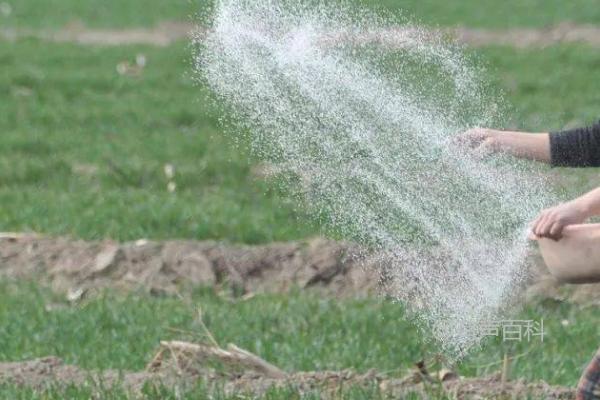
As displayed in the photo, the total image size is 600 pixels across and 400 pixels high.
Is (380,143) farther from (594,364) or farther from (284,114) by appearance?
(594,364)

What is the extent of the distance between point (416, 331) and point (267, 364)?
1.19m

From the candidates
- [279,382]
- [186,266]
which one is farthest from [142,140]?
[279,382]

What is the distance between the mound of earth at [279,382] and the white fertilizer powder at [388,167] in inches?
13.4

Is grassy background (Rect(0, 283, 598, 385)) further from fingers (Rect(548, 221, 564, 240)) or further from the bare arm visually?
fingers (Rect(548, 221, 564, 240))

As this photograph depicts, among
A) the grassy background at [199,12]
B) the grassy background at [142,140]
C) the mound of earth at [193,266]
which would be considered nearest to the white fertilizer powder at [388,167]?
the mound of earth at [193,266]

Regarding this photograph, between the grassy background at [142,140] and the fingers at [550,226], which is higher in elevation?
the fingers at [550,226]

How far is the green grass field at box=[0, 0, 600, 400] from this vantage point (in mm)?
6262

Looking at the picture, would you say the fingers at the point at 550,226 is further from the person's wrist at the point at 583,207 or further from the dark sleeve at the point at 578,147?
the dark sleeve at the point at 578,147

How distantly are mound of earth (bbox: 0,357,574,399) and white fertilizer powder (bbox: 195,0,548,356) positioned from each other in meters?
0.34

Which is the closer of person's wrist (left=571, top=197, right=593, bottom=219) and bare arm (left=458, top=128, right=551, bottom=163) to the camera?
person's wrist (left=571, top=197, right=593, bottom=219)

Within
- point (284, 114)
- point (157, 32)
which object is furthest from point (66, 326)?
point (157, 32)

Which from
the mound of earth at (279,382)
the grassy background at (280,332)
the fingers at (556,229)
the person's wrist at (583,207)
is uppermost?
the person's wrist at (583,207)

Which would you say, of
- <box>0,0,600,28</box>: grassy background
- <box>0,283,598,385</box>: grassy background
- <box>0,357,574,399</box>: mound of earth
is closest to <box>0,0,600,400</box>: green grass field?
<box>0,283,598,385</box>: grassy background

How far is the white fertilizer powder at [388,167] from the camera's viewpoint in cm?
535
